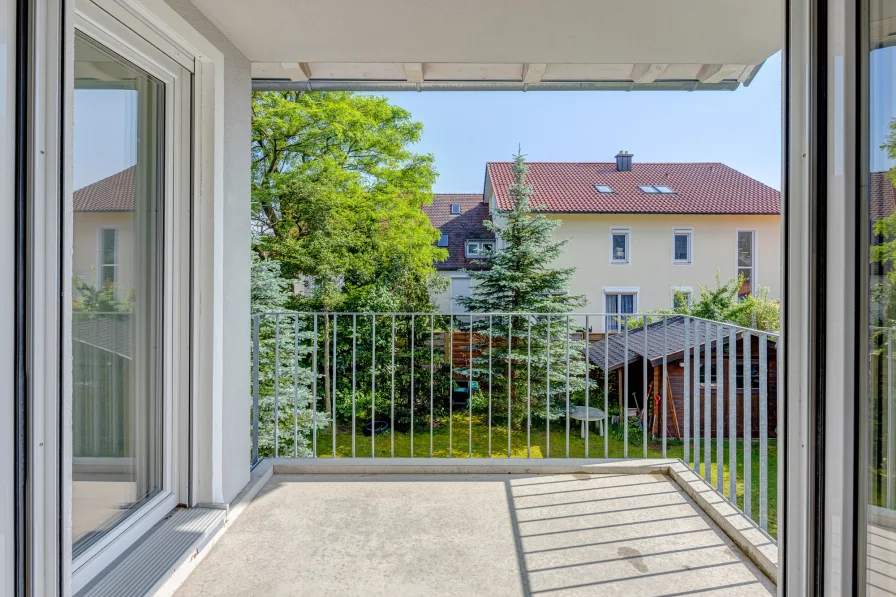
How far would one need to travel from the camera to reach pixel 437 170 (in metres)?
10.1

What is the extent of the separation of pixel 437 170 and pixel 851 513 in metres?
9.78

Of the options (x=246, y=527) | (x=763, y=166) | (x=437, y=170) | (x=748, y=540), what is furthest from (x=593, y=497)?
(x=763, y=166)

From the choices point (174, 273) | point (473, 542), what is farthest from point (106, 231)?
point (473, 542)

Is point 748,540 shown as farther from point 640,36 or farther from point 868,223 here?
point 640,36

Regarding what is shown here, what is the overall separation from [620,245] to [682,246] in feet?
5.60

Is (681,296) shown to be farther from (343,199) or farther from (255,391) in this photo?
(255,391)

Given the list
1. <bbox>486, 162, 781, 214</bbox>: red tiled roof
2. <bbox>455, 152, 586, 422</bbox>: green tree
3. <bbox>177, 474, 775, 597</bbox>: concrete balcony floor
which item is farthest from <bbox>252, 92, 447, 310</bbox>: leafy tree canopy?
<bbox>177, 474, 775, 597</bbox>: concrete balcony floor

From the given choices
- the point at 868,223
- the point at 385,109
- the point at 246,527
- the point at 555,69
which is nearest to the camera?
the point at 868,223

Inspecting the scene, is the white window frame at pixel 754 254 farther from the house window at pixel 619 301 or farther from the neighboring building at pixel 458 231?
the neighboring building at pixel 458 231

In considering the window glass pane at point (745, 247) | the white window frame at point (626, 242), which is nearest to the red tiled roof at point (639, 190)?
the white window frame at point (626, 242)

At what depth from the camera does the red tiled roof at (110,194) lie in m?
1.48

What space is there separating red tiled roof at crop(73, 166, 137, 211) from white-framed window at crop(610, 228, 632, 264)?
12.6 m

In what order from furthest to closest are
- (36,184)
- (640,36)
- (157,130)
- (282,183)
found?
(282,183)
(640,36)
(157,130)
(36,184)

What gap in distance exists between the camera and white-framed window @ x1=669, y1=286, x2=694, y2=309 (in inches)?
498
